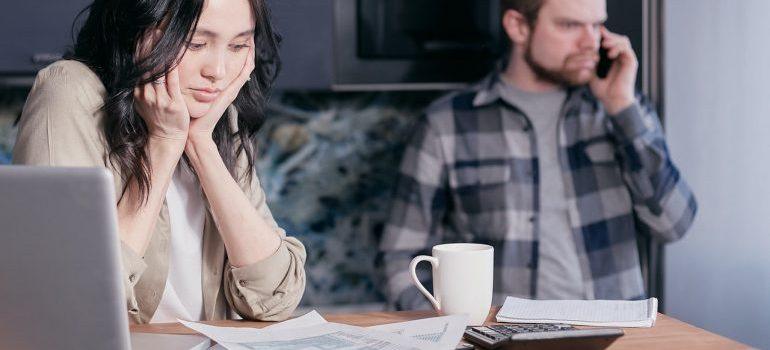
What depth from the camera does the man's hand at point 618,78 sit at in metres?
2.32

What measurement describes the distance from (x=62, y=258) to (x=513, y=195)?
1.67 metres

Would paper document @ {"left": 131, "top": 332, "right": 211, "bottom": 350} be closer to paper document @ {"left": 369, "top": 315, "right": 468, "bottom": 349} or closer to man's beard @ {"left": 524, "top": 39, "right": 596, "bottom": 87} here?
paper document @ {"left": 369, "top": 315, "right": 468, "bottom": 349}

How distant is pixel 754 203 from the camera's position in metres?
2.31

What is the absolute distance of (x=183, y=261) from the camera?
5.17 ft

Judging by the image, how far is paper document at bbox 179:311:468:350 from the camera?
43.0 inches

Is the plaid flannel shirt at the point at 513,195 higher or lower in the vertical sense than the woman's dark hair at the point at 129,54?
lower

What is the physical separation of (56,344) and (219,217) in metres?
0.57

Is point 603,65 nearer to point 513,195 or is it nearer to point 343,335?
point 513,195

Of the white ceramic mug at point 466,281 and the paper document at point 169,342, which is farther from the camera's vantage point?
the white ceramic mug at point 466,281

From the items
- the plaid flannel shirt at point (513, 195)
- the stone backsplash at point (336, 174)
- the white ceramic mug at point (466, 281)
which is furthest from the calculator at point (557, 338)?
the stone backsplash at point (336, 174)

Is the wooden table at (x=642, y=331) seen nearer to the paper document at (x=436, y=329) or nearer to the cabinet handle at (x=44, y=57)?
the paper document at (x=436, y=329)

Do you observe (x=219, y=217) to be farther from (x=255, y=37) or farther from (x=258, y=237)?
(x=255, y=37)

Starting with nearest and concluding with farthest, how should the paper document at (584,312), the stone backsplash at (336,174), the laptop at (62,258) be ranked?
the laptop at (62,258) < the paper document at (584,312) < the stone backsplash at (336,174)

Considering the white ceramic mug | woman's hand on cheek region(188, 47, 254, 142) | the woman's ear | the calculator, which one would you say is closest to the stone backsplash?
the woman's ear
